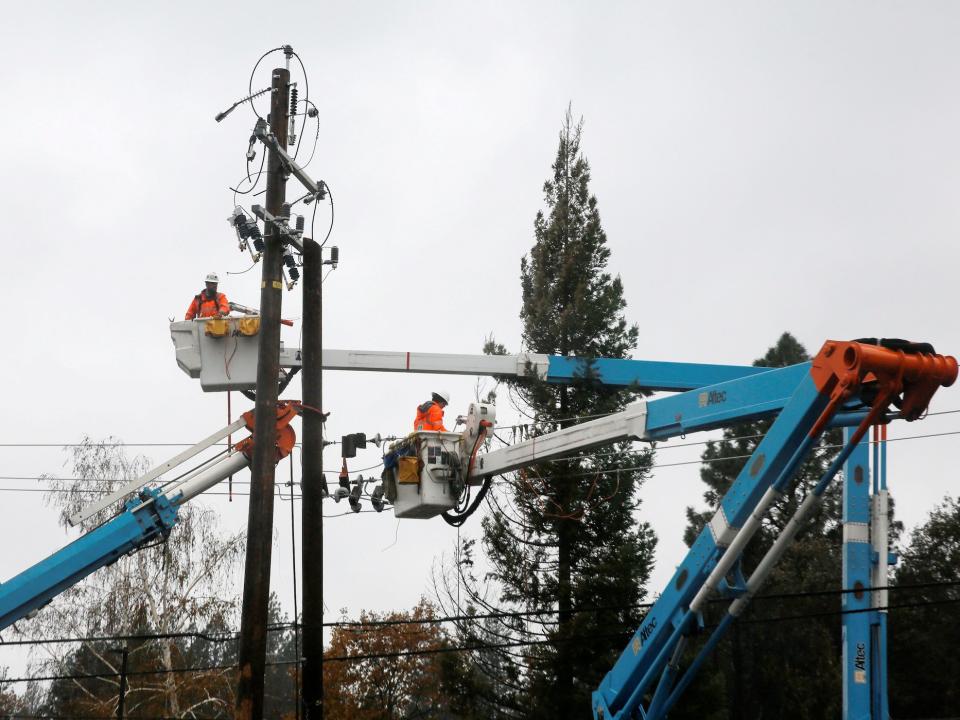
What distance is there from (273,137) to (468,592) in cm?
1342

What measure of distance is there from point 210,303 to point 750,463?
7.73 m

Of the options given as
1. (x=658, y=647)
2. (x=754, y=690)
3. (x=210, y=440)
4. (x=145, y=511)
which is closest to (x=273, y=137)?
(x=210, y=440)

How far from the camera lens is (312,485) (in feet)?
39.5

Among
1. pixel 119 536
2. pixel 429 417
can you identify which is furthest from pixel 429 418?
pixel 119 536

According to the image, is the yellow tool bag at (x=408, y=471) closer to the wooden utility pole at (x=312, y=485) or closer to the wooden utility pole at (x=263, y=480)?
the wooden utility pole at (x=312, y=485)

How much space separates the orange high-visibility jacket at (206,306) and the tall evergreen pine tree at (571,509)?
712 centimetres

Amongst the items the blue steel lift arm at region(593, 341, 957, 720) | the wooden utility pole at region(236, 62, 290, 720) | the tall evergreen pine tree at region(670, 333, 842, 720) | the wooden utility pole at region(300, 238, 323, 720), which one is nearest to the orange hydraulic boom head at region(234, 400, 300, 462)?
the wooden utility pole at region(300, 238, 323, 720)

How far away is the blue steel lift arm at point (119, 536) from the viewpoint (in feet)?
44.8

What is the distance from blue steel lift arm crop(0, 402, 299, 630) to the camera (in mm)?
13648

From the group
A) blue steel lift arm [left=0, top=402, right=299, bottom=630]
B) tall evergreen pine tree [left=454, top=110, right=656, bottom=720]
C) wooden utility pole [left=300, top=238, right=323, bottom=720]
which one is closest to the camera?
wooden utility pole [left=300, top=238, right=323, bottom=720]

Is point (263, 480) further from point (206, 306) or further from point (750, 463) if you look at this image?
point (750, 463)

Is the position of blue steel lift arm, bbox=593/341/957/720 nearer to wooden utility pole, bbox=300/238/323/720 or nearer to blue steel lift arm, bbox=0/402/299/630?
wooden utility pole, bbox=300/238/323/720

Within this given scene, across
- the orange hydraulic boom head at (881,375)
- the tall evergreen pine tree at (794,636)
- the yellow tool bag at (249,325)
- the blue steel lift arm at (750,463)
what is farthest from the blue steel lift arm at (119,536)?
the tall evergreen pine tree at (794,636)

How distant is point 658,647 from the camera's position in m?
10.1
